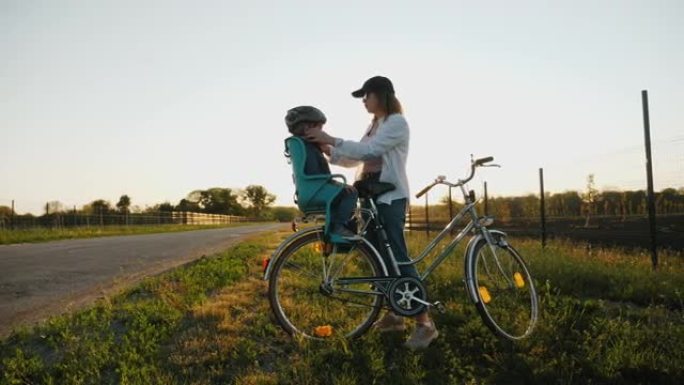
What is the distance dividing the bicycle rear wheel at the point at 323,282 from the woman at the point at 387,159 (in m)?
0.23

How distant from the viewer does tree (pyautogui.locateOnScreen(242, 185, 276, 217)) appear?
14512 centimetres

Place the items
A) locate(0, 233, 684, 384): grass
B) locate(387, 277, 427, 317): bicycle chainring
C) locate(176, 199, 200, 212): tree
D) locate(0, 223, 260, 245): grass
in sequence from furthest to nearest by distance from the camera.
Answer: locate(176, 199, 200, 212): tree, locate(0, 223, 260, 245): grass, locate(387, 277, 427, 317): bicycle chainring, locate(0, 233, 684, 384): grass

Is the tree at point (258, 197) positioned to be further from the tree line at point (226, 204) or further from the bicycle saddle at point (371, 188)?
the bicycle saddle at point (371, 188)

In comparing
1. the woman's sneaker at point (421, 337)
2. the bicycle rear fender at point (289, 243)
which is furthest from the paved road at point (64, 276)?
the woman's sneaker at point (421, 337)

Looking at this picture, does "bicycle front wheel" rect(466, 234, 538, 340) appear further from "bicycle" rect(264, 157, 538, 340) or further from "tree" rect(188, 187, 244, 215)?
"tree" rect(188, 187, 244, 215)

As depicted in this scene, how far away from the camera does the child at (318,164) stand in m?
3.54

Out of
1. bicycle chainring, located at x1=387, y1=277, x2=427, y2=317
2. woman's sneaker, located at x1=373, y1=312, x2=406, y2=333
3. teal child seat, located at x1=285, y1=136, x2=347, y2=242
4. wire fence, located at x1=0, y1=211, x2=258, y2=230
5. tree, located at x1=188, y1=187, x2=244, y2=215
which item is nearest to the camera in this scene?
teal child seat, located at x1=285, y1=136, x2=347, y2=242

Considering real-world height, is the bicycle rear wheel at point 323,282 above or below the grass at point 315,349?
above

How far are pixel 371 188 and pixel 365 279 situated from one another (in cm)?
72

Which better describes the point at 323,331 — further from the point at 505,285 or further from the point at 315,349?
the point at 505,285

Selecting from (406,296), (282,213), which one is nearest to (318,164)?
(406,296)

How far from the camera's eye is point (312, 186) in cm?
351

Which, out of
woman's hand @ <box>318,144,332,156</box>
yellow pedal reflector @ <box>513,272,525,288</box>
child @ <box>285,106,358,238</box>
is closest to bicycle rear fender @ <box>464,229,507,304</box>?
yellow pedal reflector @ <box>513,272,525,288</box>

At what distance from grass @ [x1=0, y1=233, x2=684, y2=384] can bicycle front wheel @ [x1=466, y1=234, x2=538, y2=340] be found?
0.15 metres
